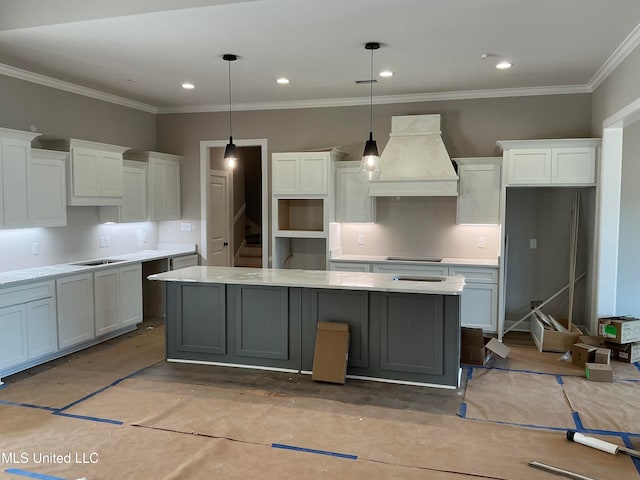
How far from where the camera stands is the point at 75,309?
200 inches

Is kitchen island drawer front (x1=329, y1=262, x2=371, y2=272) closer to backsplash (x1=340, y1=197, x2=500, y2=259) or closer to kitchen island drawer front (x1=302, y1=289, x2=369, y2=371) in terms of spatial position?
backsplash (x1=340, y1=197, x2=500, y2=259)

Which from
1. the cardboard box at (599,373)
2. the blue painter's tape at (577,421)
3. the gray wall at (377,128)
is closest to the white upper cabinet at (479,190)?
the gray wall at (377,128)

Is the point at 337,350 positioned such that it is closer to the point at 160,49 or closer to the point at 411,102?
the point at 160,49

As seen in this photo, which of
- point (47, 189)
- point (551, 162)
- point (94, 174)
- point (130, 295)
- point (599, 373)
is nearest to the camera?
point (599, 373)

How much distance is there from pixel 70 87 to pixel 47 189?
1.42 metres

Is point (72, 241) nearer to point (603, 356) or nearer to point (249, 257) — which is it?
point (249, 257)

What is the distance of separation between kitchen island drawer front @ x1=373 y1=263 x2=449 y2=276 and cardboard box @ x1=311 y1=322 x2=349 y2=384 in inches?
75.1

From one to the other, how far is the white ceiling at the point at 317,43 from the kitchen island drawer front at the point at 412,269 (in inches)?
83.1

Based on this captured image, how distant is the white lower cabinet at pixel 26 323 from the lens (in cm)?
430

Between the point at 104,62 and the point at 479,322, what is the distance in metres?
4.88

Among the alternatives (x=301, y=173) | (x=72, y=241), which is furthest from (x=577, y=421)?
(x=72, y=241)

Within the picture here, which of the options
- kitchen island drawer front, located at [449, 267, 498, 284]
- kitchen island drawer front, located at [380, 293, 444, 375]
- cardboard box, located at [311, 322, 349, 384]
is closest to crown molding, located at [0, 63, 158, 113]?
cardboard box, located at [311, 322, 349, 384]

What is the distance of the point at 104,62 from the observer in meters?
4.89

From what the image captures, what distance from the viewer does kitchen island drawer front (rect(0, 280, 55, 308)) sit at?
4281mm
